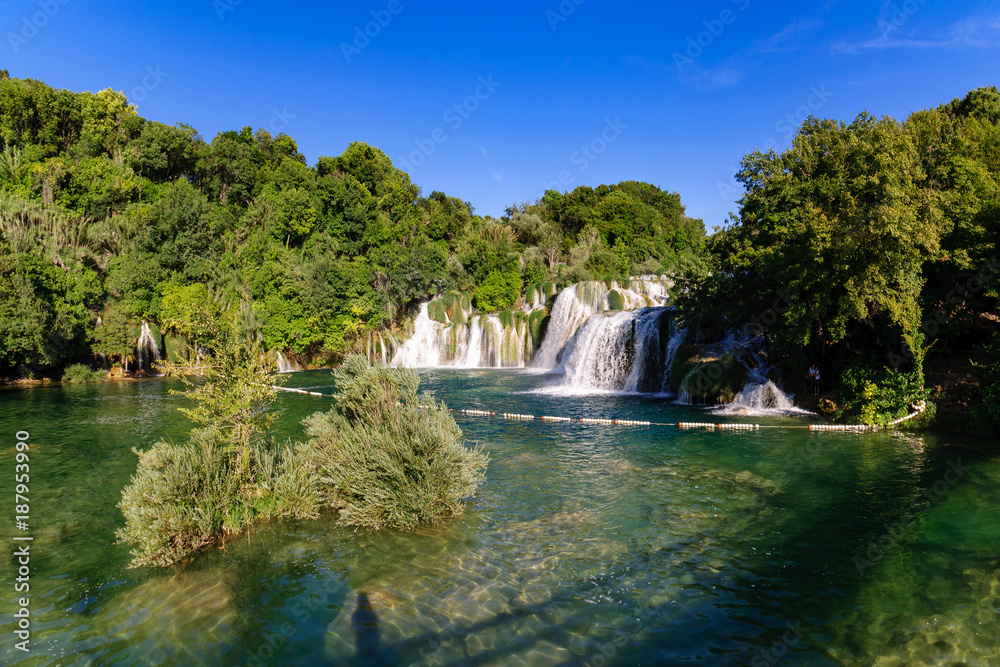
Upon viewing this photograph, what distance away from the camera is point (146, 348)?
124ft

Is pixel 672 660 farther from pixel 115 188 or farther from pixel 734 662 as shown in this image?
pixel 115 188

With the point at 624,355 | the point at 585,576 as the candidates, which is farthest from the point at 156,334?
the point at 585,576

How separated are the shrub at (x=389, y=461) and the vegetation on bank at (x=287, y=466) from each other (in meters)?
0.02

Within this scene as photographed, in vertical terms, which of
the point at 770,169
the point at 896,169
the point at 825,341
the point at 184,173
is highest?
the point at 184,173

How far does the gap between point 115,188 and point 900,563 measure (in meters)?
55.1

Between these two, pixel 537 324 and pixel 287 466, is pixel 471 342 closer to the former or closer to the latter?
pixel 537 324

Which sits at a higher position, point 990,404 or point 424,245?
point 424,245

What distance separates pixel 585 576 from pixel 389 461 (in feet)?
12.4

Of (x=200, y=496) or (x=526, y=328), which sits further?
(x=526, y=328)

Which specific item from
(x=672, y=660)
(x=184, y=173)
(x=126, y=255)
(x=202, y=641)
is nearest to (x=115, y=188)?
(x=126, y=255)

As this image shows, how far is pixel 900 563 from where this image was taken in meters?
8.10

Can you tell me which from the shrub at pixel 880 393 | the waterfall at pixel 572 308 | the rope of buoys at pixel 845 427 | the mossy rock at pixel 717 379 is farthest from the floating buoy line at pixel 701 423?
the waterfall at pixel 572 308

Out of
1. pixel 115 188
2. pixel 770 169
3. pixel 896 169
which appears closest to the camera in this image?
pixel 896 169

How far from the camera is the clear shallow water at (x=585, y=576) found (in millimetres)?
6109
